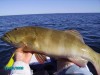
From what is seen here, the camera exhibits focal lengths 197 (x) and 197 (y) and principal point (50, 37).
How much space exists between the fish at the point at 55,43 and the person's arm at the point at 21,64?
0.77 ft

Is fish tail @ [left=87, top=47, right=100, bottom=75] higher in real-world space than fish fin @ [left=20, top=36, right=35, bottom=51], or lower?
lower

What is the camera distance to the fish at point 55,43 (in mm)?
3604

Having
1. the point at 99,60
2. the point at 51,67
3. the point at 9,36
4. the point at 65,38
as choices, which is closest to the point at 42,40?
the point at 65,38

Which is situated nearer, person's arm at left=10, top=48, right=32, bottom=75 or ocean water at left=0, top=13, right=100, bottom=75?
person's arm at left=10, top=48, right=32, bottom=75

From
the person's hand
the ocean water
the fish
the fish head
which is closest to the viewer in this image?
the fish

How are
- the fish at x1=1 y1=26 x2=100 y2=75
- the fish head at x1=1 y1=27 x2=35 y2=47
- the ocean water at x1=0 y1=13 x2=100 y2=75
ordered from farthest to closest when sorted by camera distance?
the ocean water at x1=0 y1=13 x2=100 y2=75 → the fish head at x1=1 y1=27 x2=35 y2=47 → the fish at x1=1 y1=26 x2=100 y2=75

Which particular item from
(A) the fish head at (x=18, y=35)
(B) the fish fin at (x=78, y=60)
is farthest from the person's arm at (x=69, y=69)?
(A) the fish head at (x=18, y=35)

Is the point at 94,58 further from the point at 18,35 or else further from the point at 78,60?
the point at 18,35

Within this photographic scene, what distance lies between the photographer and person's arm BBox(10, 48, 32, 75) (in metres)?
3.86

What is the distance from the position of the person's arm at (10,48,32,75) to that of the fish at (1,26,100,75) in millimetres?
234

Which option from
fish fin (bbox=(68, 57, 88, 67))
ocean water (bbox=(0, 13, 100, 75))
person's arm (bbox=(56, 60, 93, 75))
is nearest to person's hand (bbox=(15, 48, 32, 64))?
person's arm (bbox=(56, 60, 93, 75))

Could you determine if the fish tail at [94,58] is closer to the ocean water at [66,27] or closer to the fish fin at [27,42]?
the fish fin at [27,42]

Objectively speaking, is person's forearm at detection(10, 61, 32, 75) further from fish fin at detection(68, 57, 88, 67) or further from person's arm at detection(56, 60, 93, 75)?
fish fin at detection(68, 57, 88, 67)

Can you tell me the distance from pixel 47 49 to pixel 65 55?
1.16 ft
